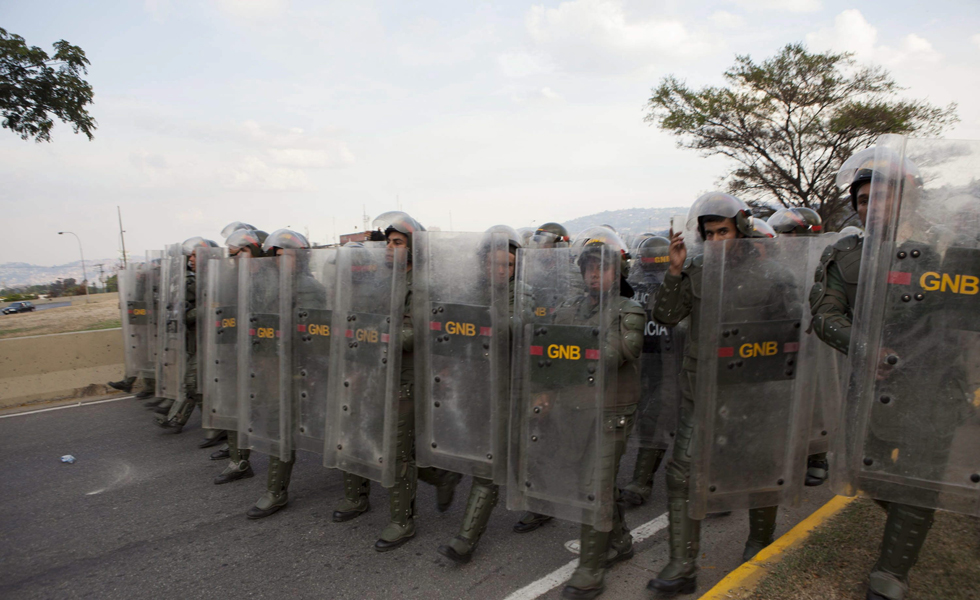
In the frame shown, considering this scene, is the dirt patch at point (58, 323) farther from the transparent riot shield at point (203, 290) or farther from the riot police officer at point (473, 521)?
the riot police officer at point (473, 521)

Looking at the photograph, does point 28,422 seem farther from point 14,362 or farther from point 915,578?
point 915,578

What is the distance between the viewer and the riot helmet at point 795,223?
239 inches

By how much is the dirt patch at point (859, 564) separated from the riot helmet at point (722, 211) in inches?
64.8

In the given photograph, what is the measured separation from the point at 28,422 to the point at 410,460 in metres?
5.73

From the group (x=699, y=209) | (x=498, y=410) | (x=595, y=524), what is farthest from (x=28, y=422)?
(x=699, y=209)

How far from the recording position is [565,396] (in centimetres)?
297

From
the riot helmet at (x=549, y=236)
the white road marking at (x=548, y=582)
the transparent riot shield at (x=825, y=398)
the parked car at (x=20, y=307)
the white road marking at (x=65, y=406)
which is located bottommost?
the parked car at (x=20, y=307)

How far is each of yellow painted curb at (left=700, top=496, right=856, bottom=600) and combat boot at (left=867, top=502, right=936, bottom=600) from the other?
1.46 feet

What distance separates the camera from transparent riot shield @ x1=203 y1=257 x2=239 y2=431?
4.49 meters

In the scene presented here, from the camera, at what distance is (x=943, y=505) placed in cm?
238

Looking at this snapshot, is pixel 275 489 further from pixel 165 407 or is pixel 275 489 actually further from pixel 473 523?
pixel 165 407

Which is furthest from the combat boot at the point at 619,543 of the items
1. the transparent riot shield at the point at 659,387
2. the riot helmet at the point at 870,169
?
the riot helmet at the point at 870,169

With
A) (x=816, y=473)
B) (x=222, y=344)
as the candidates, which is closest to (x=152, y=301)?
(x=222, y=344)

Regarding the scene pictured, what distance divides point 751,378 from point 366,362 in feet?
6.97
